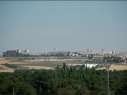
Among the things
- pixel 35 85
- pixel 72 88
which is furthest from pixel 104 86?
pixel 35 85

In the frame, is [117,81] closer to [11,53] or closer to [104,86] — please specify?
[104,86]

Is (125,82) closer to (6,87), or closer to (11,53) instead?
(6,87)

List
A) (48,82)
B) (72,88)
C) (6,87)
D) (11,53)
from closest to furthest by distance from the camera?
(72,88) → (6,87) → (48,82) → (11,53)

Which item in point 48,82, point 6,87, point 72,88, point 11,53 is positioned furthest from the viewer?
point 11,53

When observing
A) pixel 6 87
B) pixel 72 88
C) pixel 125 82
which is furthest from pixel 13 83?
pixel 125 82

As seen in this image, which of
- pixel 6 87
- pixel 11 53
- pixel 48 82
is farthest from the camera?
pixel 11 53

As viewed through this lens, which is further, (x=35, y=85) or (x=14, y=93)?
(x=35, y=85)

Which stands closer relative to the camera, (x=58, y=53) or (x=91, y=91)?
(x=91, y=91)
